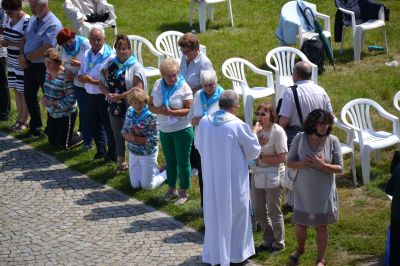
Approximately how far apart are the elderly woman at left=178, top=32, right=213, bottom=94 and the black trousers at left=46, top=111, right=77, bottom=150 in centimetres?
243

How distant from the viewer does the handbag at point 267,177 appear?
351 inches

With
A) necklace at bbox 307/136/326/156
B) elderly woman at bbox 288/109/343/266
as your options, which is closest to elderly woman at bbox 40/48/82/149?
elderly woman at bbox 288/109/343/266

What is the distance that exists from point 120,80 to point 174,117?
128 cm

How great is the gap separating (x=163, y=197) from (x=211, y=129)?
7.59 ft

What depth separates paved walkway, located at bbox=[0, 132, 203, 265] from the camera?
30.4ft

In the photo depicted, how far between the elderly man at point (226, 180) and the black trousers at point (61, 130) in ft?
13.2

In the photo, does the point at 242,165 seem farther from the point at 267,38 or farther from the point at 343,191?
the point at 267,38

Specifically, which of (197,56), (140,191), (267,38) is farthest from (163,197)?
(267,38)

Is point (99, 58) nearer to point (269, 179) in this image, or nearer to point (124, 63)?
point (124, 63)

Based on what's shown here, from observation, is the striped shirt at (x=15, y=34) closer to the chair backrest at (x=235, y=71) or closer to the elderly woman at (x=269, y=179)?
the chair backrest at (x=235, y=71)

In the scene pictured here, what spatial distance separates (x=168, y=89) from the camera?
10242 millimetres

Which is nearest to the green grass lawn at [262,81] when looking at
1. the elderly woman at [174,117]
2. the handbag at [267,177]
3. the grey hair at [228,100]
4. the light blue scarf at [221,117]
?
the elderly woman at [174,117]

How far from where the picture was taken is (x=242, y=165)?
8633mm

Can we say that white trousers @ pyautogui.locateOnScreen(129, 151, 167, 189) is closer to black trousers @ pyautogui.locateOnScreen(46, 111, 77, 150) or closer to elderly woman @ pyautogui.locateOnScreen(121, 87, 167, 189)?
elderly woman @ pyautogui.locateOnScreen(121, 87, 167, 189)
